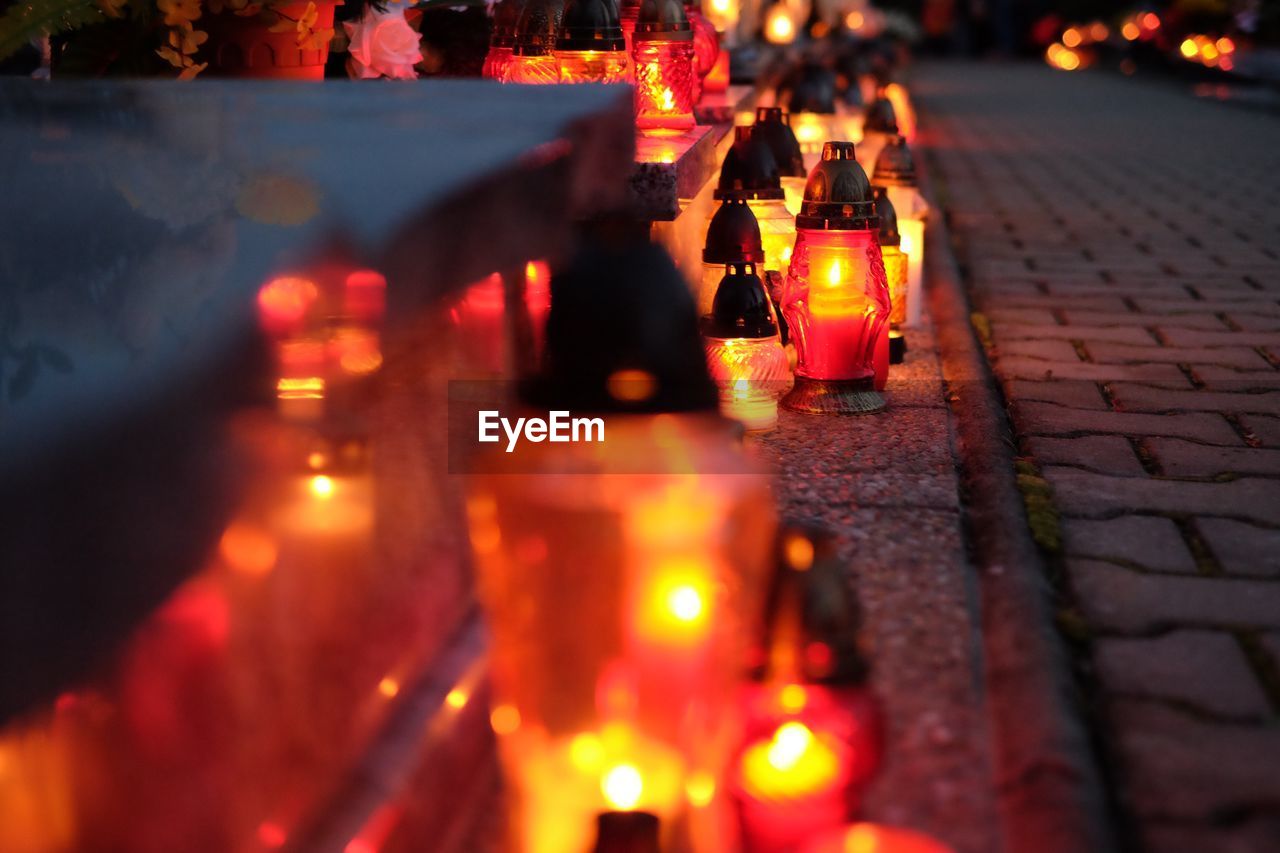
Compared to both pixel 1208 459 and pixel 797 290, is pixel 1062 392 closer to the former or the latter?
pixel 1208 459

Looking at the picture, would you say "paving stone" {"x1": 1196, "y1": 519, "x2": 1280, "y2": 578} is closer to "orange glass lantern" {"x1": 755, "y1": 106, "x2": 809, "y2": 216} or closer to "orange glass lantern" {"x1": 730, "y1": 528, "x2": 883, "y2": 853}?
"orange glass lantern" {"x1": 730, "y1": 528, "x2": 883, "y2": 853}

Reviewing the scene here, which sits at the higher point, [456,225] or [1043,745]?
[456,225]

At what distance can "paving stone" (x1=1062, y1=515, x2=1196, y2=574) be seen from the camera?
2154 millimetres

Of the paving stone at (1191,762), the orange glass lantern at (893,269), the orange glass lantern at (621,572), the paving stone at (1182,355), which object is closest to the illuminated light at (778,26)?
the paving stone at (1182,355)

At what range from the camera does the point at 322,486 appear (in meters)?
2.33

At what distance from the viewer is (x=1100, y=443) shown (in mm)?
2848

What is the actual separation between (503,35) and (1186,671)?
204cm

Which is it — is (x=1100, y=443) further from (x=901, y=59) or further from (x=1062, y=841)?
(x=901, y=59)

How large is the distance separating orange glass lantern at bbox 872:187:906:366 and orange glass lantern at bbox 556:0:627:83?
75 cm

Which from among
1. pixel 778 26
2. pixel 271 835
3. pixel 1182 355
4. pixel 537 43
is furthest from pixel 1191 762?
pixel 778 26

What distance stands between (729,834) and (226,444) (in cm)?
136

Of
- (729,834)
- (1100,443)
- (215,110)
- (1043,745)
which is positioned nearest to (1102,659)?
(1043,745)

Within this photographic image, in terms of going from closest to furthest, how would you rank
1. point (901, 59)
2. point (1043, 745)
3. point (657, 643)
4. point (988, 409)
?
point (1043, 745)
point (657, 643)
point (988, 409)
point (901, 59)

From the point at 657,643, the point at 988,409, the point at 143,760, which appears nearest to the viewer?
the point at 143,760
